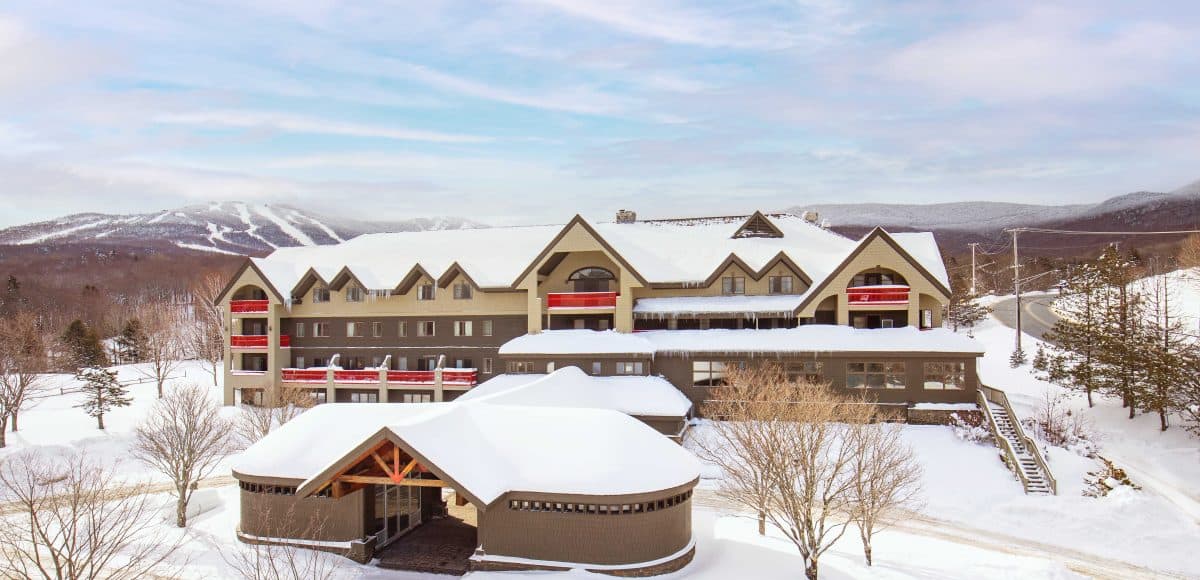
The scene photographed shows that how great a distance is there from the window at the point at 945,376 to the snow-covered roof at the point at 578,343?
13.9m

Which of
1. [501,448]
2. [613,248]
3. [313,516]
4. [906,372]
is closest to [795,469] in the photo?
[501,448]

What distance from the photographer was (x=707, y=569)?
21.8 m

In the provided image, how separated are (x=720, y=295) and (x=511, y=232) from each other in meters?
16.5

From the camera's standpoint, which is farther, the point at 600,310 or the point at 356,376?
the point at 356,376

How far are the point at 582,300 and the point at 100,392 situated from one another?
2909cm

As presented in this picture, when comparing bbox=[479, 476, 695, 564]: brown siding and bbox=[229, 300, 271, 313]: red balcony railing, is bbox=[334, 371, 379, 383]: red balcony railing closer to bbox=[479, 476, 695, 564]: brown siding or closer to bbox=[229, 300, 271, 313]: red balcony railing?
bbox=[229, 300, 271, 313]: red balcony railing

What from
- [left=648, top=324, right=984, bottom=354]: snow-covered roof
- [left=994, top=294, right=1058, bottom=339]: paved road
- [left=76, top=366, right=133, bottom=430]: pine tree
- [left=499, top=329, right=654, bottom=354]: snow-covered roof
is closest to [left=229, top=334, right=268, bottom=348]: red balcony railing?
[left=76, top=366, right=133, bottom=430]: pine tree

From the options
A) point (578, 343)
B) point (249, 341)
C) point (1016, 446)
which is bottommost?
point (1016, 446)

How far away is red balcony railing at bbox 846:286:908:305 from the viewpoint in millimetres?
38781

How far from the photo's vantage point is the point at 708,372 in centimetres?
3891

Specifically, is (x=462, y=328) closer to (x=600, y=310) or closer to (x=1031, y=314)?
(x=600, y=310)

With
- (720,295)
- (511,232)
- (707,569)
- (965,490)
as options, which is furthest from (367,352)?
(965,490)

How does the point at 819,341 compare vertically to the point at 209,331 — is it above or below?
above

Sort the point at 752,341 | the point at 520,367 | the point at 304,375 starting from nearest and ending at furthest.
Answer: the point at 752,341 < the point at 520,367 < the point at 304,375
